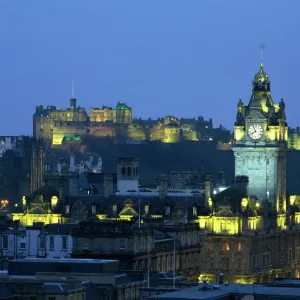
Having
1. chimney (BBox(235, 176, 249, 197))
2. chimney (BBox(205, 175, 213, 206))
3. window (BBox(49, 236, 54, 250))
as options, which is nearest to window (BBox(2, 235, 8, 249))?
window (BBox(49, 236, 54, 250))

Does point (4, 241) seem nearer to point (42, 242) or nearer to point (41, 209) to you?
point (42, 242)

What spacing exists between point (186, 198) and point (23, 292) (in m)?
75.2

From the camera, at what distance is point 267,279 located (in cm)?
18912

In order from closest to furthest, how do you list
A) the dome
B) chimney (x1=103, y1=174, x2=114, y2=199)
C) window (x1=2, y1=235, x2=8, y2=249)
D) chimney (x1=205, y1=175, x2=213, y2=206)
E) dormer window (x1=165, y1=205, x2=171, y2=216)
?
window (x1=2, y1=235, x2=8, y2=249) < dormer window (x1=165, y1=205, x2=171, y2=216) < the dome < chimney (x1=205, y1=175, x2=213, y2=206) < chimney (x1=103, y1=174, x2=114, y2=199)

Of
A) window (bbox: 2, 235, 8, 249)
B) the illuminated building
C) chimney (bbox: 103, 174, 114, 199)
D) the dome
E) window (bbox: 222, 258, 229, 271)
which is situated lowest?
window (bbox: 222, 258, 229, 271)

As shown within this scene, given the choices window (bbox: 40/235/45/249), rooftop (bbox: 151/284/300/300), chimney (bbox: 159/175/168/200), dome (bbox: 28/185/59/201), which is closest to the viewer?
rooftop (bbox: 151/284/300/300)

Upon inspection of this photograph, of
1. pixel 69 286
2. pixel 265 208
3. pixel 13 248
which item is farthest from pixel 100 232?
pixel 265 208

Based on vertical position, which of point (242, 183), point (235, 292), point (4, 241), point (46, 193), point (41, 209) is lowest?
point (235, 292)

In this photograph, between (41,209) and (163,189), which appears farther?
(163,189)

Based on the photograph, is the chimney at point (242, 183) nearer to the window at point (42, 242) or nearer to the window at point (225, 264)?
the window at point (225, 264)

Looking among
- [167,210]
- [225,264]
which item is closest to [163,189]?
→ [167,210]

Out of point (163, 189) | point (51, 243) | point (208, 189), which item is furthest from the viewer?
point (208, 189)

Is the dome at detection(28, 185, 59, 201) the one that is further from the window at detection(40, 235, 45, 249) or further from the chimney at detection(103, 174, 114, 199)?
the window at detection(40, 235, 45, 249)

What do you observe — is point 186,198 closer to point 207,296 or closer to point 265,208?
point 265,208
